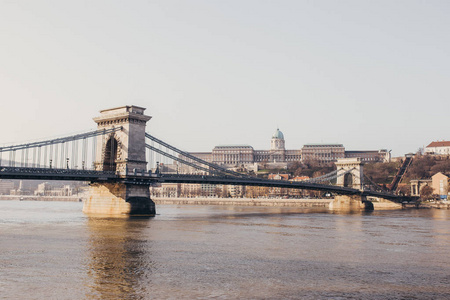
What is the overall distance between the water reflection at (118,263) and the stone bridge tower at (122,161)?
15.7m

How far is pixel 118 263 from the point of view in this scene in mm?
22812

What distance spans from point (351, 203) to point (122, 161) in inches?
2186

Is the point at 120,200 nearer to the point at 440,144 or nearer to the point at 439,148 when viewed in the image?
the point at 439,148

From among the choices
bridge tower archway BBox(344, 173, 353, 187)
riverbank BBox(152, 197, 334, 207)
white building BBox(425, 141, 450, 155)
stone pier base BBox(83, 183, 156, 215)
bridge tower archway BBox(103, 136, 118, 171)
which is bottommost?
riverbank BBox(152, 197, 334, 207)

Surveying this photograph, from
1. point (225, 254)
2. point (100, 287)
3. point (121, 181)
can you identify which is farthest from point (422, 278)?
point (121, 181)

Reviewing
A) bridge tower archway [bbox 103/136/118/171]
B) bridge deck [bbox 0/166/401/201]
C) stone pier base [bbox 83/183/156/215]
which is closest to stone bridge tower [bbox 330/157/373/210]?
bridge deck [bbox 0/166/401/201]

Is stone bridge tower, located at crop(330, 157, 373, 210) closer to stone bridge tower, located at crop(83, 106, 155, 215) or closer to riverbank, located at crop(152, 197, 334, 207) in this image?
riverbank, located at crop(152, 197, 334, 207)

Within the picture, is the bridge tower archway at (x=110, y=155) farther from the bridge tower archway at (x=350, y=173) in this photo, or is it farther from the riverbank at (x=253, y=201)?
the riverbank at (x=253, y=201)

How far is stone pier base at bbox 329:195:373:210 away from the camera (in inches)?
3679

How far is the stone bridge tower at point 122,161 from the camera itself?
177 feet

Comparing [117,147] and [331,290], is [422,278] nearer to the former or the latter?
[331,290]

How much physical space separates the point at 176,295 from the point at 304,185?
6969 centimetres

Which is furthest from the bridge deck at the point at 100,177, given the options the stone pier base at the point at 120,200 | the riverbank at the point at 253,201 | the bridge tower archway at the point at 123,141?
the riverbank at the point at 253,201

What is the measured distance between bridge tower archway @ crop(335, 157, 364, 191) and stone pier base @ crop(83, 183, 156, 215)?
192ft
